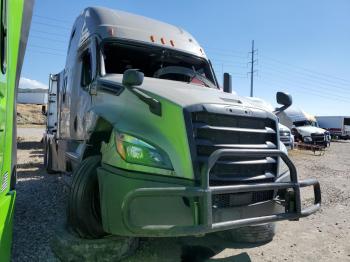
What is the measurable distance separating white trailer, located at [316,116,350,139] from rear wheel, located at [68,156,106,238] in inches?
1779

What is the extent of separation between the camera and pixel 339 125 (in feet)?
145

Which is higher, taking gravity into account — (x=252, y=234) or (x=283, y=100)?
(x=283, y=100)

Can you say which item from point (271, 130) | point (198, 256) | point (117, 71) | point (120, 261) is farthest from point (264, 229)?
point (117, 71)

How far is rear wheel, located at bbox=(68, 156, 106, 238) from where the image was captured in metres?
3.78

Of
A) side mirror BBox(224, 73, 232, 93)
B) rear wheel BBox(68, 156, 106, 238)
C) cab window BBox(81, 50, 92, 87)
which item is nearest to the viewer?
rear wheel BBox(68, 156, 106, 238)

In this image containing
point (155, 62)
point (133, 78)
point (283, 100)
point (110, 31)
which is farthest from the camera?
point (155, 62)

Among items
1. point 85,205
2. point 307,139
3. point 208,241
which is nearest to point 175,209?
point 85,205

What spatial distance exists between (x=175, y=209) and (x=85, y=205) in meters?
1.16

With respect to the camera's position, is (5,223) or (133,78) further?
(133,78)

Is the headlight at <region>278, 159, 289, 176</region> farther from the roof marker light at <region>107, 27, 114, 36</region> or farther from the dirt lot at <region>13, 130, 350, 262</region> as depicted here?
the roof marker light at <region>107, 27, 114, 36</region>

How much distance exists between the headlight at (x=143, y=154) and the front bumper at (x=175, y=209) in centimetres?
20

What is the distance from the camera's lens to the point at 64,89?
696 cm

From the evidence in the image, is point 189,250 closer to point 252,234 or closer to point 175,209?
point 252,234

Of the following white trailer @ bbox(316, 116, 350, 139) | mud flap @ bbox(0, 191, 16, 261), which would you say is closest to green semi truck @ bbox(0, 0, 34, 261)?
mud flap @ bbox(0, 191, 16, 261)
